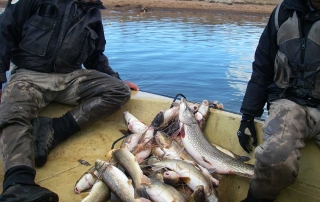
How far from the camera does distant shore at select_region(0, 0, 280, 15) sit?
125 feet

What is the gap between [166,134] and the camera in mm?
4391

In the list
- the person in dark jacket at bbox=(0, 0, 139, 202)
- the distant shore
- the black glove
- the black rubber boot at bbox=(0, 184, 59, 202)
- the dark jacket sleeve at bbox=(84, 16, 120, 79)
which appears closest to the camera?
the black rubber boot at bbox=(0, 184, 59, 202)

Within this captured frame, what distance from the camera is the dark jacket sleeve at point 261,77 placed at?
149 inches

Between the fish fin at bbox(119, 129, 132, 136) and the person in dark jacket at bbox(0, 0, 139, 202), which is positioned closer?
Result: the person in dark jacket at bbox(0, 0, 139, 202)

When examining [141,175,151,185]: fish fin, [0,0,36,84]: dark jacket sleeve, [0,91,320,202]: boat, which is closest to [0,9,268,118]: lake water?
[0,91,320,202]: boat

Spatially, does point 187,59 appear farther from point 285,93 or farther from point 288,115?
point 288,115

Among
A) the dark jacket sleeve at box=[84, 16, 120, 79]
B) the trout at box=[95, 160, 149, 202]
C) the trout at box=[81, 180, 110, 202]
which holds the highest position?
the dark jacket sleeve at box=[84, 16, 120, 79]

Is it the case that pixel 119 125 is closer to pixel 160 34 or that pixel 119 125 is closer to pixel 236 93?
pixel 236 93

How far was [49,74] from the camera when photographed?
4656 millimetres

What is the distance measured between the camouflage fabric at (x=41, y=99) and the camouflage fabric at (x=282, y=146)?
84.8 inches

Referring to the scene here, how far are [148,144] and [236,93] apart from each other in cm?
727

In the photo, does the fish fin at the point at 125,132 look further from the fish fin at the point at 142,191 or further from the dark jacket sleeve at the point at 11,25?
the dark jacket sleeve at the point at 11,25

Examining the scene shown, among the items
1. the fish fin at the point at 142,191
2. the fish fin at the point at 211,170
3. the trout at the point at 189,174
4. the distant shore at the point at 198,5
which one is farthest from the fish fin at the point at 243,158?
the distant shore at the point at 198,5

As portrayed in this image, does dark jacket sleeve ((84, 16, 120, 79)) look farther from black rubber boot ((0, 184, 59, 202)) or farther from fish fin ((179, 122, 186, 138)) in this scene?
black rubber boot ((0, 184, 59, 202))
